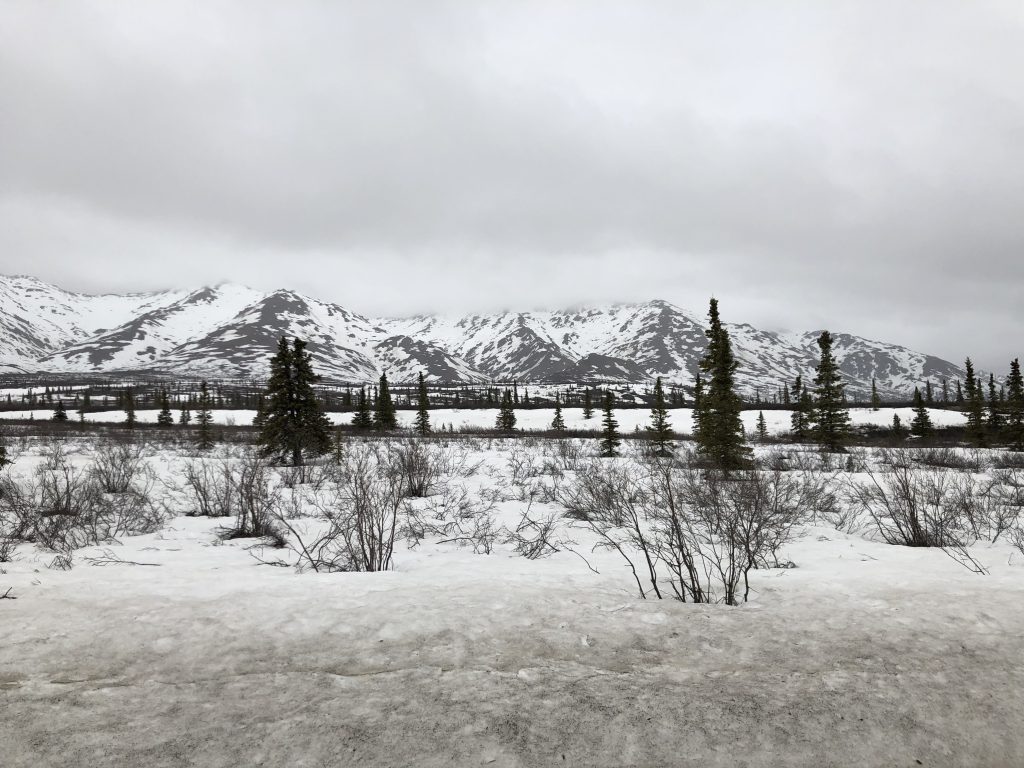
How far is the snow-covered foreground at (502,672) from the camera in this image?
6.06 feet

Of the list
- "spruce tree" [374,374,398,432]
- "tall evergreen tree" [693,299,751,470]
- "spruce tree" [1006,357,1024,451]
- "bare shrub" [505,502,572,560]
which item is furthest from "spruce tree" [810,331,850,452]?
"spruce tree" [374,374,398,432]

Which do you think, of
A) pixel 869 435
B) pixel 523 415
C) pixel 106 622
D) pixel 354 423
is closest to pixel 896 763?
pixel 106 622

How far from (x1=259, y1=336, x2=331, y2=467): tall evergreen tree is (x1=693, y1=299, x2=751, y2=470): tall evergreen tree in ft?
52.9

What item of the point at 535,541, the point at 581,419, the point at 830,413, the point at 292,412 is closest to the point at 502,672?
the point at 535,541

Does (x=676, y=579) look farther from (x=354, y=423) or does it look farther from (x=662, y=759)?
(x=354, y=423)

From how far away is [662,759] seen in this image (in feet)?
5.90

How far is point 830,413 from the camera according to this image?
31203 millimetres

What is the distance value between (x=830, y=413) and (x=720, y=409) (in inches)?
678

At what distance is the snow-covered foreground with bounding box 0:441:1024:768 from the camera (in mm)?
1846

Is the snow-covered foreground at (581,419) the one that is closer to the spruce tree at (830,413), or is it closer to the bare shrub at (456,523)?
the spruce tree at (830,413)

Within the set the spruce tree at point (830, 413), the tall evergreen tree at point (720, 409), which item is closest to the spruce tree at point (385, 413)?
the spruce tree at point (830, 413)

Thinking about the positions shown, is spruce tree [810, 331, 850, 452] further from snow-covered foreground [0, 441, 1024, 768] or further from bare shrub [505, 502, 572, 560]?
snow-covered foreground [0, 441, 1024, 768]

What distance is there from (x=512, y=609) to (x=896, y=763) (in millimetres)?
2067

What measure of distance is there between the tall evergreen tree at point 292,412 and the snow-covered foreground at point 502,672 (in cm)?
Answer: 1756
